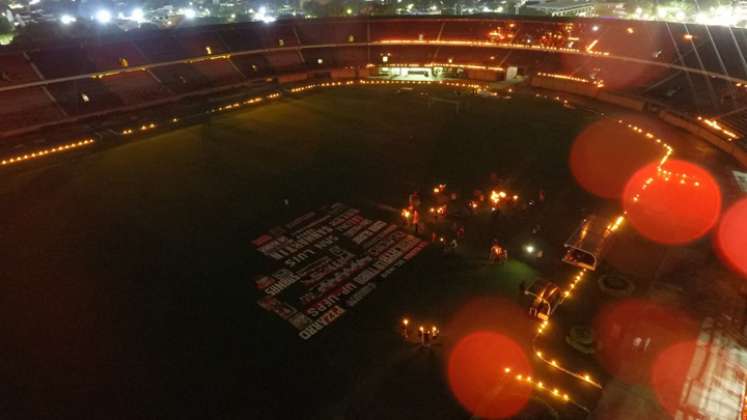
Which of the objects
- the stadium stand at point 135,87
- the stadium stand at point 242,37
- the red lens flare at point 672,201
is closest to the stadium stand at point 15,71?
the stadium stand at point 135,87

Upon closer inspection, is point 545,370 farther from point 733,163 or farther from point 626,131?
point 626,131

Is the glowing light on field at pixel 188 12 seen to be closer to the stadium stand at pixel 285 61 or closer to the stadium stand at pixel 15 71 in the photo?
the stadium stand at pixel 285 61

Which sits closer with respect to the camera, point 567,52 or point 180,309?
point 180,309

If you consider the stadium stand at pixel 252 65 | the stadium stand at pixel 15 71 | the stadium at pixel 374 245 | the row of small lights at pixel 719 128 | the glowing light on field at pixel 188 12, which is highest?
the stadium stand at pixel 15 71

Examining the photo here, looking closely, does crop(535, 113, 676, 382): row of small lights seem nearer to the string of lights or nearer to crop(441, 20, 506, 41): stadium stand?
the string of lights

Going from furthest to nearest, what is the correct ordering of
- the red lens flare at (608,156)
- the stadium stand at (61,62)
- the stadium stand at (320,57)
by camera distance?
the stadium stand at (320,57) → the stadium stand at (61,62) → the red lens flare at (608,156)

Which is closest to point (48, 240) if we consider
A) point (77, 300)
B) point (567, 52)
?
point (77, 300)
